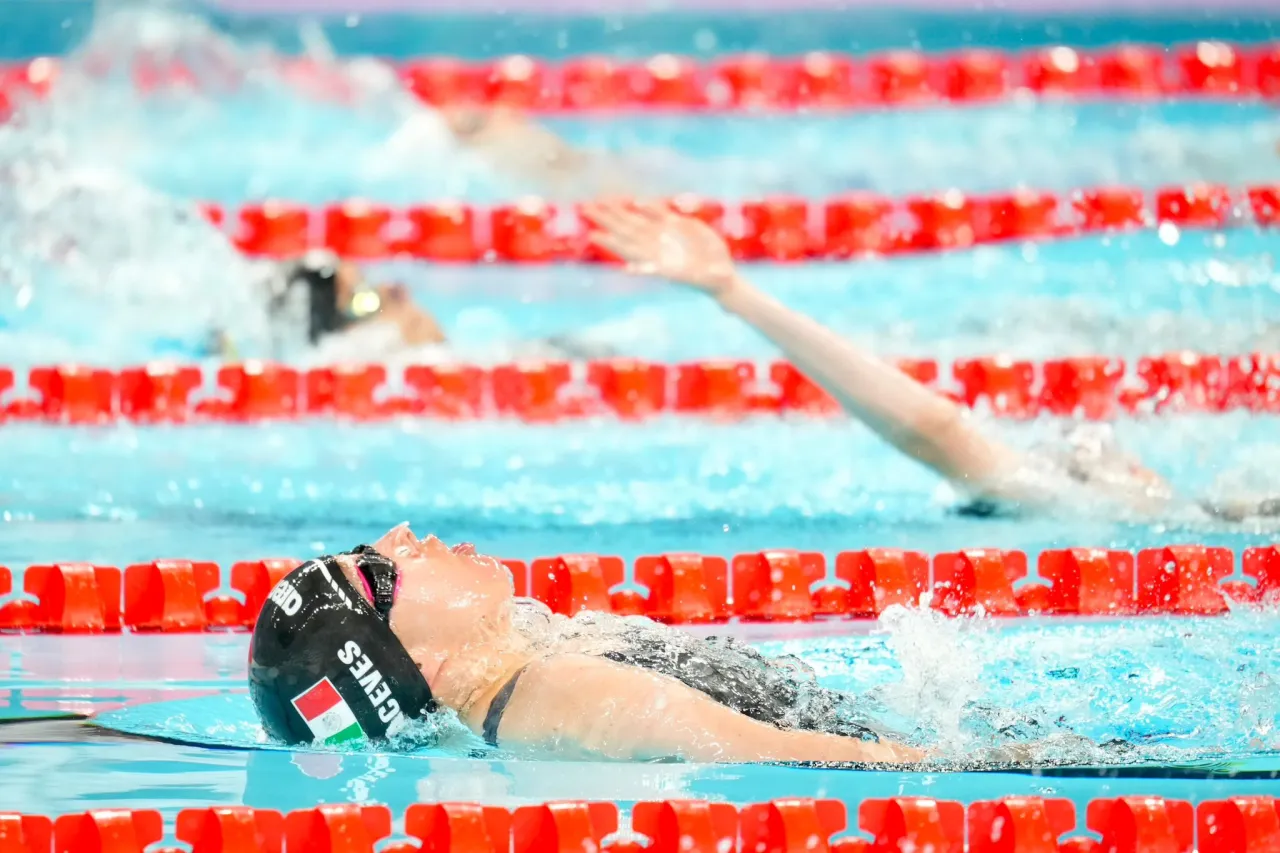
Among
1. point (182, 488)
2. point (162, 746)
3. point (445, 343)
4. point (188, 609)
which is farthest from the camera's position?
point (445, 343)

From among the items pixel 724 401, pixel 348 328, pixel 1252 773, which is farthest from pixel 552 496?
pixel 1252 773

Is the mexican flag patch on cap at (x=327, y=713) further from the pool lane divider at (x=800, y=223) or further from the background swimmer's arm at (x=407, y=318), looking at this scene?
the pool lane divider at (x=800, y=223)

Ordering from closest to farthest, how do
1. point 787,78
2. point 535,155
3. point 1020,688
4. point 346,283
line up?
1. point 1020,688
2. point 346,283
3. point 535,155
4. point 787,78

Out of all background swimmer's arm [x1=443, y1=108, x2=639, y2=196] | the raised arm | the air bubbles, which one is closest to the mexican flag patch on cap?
the raised arm

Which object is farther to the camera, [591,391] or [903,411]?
[591,391]

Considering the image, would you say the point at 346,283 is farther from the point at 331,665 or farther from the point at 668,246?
the point at 331,665

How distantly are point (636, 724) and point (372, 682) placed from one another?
1.32 ft

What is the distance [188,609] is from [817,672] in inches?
55.5

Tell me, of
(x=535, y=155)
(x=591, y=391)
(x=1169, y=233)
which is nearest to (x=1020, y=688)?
(x=591, y=391)

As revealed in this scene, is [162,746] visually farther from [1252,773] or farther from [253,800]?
[1252,773]

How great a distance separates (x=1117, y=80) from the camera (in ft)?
24.8

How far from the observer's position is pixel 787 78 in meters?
7.77

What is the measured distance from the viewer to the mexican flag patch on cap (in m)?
2.69

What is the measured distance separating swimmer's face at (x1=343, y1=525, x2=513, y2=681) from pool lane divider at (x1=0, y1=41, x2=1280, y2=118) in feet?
16.5
